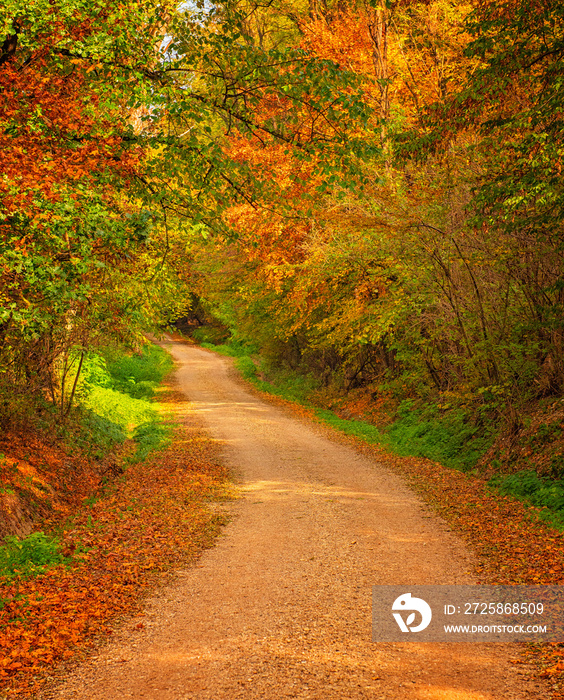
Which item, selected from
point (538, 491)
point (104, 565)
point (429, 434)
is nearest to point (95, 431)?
point (104, 565)

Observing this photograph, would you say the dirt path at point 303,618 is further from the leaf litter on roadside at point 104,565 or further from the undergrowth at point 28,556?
the undergrowth at point 28,556

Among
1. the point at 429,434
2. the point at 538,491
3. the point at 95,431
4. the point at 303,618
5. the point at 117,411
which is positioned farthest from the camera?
the point at 117,411

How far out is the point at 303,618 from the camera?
547 centimetres

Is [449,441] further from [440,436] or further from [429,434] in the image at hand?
[429,434]

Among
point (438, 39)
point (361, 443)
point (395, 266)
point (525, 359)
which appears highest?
point (438, 39)

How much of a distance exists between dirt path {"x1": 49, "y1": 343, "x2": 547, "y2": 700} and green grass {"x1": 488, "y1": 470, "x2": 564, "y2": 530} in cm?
150

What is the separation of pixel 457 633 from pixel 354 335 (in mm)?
12702

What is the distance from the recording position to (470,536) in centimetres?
770

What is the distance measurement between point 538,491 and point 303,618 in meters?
5.26

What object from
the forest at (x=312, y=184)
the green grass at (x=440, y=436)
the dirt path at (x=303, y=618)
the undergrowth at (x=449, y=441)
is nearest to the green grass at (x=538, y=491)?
the undergrowth at (x=449, y=441)

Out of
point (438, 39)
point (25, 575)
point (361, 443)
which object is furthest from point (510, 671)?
point (438, 39)

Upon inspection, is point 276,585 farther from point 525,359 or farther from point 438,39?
point 438,39

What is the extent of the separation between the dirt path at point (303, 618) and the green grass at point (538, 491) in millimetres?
1497

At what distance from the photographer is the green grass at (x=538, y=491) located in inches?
324
